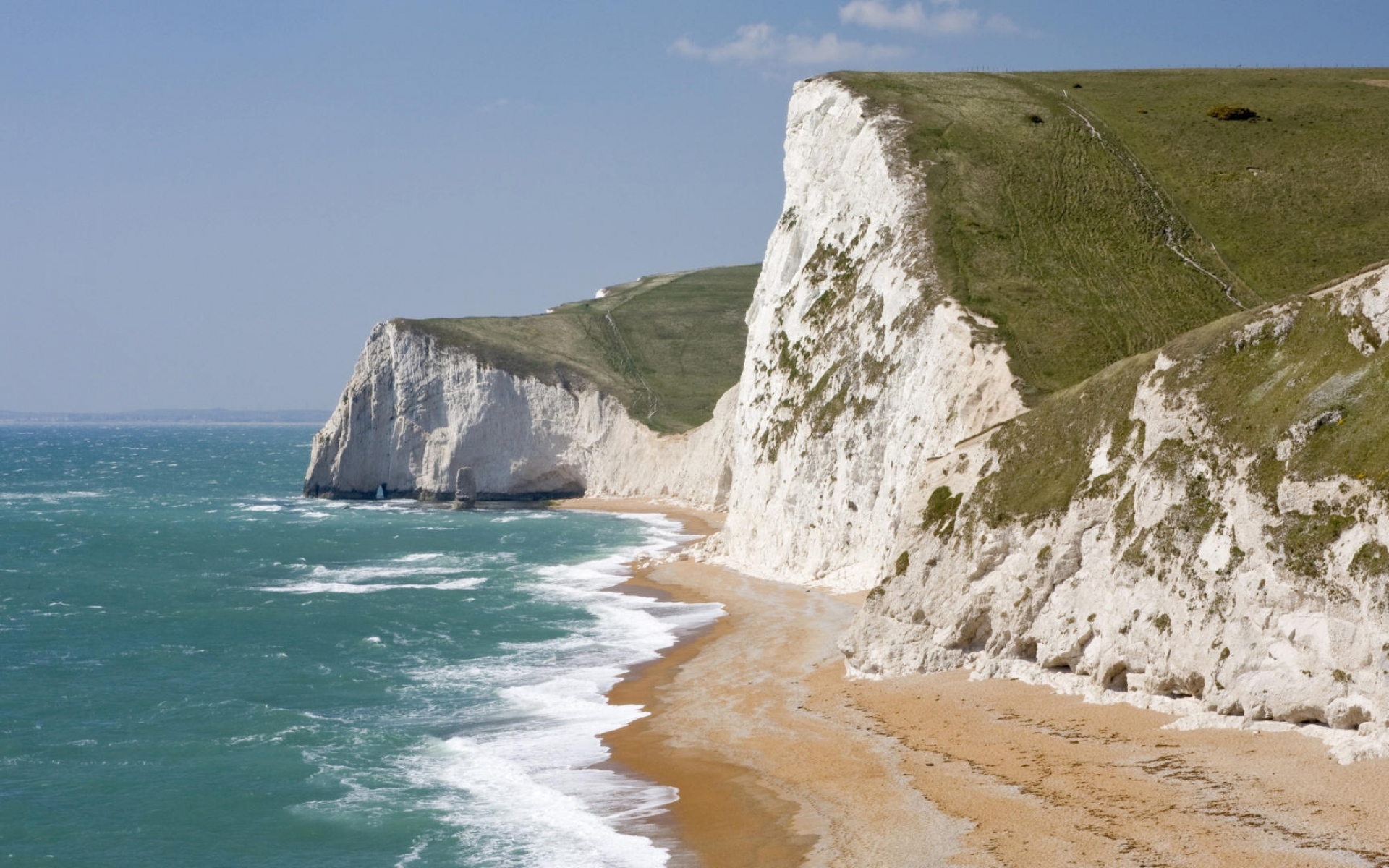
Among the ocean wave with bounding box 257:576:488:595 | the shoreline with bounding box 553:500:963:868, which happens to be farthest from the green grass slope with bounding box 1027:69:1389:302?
the ocean wave with bounding box 257:576:488:595

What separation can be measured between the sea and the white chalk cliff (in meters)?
7.45

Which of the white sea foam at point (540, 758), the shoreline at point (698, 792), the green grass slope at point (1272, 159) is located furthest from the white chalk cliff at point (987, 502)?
the green grass slope at point (1272, 159)

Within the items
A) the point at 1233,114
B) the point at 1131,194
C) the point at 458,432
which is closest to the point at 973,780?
the point at 1131,194

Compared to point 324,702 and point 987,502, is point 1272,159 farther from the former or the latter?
point 324,702

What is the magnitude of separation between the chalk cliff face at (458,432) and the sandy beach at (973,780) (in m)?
70.7

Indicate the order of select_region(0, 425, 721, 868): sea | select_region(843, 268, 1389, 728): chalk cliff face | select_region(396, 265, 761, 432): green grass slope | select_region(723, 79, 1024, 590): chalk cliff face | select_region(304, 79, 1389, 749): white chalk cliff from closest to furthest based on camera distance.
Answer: select_region(843, 268, 1389, 728): chalk cliff face < select_region(304, 79, 1389, 749): white chalk cliff < select_region(0, 425, 721, 868): sea < select_region(723, 79, 1024, 590): chalk cliff face < select_region(396, 265, 761, 432): green grass slope

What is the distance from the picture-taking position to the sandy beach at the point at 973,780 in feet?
58.2

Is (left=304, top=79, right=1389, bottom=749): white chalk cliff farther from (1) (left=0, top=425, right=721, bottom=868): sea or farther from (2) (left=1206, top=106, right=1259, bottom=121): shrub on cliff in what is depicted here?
(2) (left=1206, top=106, right=1259, bottom=121): shrub on cliff

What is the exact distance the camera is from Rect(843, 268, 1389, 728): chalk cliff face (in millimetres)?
20609

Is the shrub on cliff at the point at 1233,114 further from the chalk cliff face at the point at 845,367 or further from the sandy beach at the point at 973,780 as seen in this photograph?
the sandy beach at the point at 973,780

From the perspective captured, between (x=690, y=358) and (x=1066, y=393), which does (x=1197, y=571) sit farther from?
(x=690, y=358)

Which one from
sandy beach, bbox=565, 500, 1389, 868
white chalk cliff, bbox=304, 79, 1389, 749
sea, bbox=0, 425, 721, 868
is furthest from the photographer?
sea, bbox=0, 425, 721, 868

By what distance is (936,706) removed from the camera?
26609 millimetres

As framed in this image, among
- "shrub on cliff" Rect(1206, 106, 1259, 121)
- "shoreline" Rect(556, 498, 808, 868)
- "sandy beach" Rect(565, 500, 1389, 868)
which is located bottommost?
"shoreline" Rect(556, 498, 808, 868)
